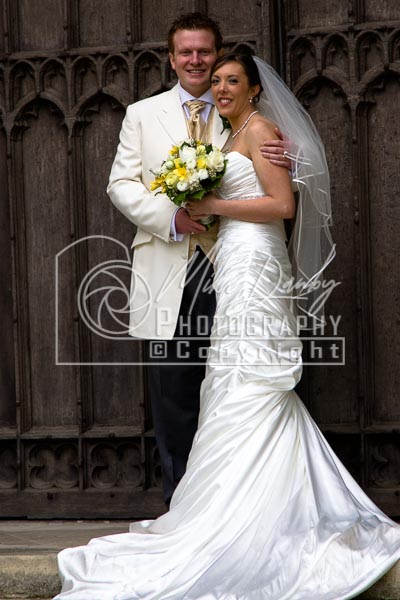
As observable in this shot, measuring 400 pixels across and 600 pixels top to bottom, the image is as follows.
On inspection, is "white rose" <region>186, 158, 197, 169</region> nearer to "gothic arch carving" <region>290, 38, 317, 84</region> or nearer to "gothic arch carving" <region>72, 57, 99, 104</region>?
"gothic arch carving" <region>290, 38, 317, 84</region>

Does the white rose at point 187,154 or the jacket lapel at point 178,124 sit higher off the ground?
the jacket lapel at point 178,124

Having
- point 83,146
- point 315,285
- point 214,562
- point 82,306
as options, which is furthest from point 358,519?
point 83,146

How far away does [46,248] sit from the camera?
5719 millimetres

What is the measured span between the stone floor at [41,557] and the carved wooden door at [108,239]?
195 mm

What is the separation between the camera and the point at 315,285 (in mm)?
5102

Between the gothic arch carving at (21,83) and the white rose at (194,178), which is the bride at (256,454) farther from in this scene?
the gothic arch carving at (21,83)

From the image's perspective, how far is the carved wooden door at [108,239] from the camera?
17.6 feet

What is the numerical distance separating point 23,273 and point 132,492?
4.07ft

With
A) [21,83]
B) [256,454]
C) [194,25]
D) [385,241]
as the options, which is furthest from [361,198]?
[21,83]

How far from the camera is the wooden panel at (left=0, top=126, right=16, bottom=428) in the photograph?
573 cm

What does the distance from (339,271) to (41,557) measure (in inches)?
Result: 77.4

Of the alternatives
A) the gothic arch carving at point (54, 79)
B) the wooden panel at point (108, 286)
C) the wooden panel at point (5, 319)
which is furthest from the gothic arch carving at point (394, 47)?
the wooden panel at point (5, 319)

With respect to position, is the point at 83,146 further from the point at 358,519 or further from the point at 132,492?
the point at 358,519

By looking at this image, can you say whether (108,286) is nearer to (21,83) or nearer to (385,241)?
(21,83)
